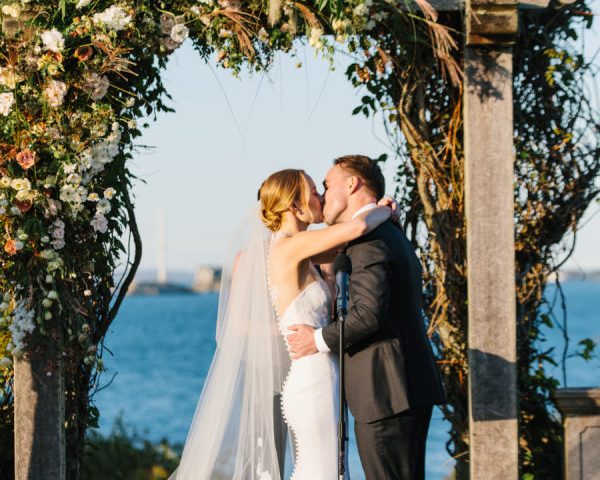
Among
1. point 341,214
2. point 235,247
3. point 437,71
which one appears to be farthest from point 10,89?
point 437,71

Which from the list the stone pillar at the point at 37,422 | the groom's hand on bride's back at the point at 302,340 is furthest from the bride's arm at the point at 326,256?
the stone pillar at the point at 37,422

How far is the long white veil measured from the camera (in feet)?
13.1

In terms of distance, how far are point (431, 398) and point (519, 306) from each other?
4.62ft

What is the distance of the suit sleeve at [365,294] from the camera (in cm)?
356

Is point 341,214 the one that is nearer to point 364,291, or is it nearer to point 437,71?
point 364,291

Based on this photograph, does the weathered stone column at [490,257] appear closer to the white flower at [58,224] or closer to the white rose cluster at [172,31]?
the white rose cluster at [172,31]

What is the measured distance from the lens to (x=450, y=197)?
191 inches

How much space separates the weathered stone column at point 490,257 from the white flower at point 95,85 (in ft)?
6.08

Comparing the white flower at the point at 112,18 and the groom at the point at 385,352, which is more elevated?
the white flower at the point at 112,18

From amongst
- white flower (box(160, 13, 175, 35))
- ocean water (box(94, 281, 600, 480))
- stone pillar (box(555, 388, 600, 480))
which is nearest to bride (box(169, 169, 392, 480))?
white flower (box(160, 13, 175, 35))

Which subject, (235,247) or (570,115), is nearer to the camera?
(235,247)

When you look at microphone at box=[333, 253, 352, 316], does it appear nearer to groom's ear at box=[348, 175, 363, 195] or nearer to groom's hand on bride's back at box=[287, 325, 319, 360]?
groom's hand on bride's back at box=[287, 325, 319, 360]

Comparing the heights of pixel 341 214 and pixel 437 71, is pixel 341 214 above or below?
below

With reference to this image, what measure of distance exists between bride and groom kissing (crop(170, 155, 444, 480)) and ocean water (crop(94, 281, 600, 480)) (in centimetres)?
1391
